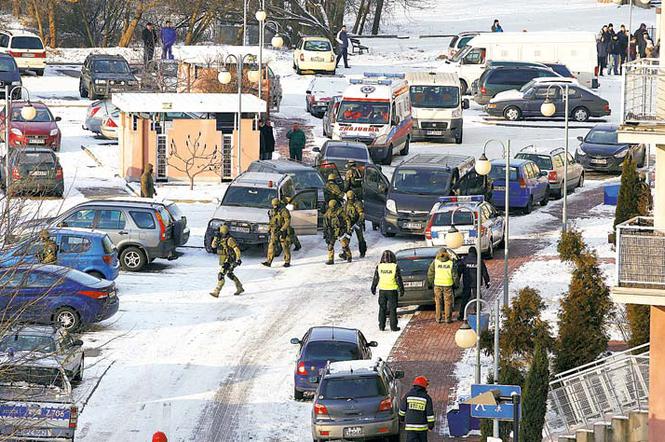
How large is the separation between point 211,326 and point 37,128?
17240 millimetres

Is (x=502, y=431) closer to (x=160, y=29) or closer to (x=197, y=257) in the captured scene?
(x=197, y=257)

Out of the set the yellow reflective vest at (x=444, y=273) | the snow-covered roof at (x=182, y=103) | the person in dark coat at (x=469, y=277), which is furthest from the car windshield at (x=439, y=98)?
the yellow reflective vest at (x=444, y=273)

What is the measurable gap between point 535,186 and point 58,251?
44.4 ft

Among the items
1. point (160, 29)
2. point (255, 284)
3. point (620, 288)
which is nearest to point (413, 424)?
point (620, 288)

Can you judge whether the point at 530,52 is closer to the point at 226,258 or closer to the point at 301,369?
the point at 226,258

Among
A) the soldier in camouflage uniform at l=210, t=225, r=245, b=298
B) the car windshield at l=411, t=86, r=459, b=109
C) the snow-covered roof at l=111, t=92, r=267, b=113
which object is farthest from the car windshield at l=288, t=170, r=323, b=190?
the car windshield at l=411, t=86, r=459, b=109

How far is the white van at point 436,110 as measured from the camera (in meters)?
49.2

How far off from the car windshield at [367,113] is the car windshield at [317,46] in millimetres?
14910

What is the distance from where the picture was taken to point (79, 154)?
46.7 m

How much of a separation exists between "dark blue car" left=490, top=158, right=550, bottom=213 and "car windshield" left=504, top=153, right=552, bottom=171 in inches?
49.2

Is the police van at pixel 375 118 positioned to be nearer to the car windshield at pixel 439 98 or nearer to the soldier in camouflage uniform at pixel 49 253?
the car windshield at pixel 439 98

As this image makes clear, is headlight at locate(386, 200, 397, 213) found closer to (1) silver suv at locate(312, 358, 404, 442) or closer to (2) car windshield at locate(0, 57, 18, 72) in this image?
(1) silver suv at locate(312, 358, 404, 442)

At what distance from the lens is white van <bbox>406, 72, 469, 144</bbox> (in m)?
49.2

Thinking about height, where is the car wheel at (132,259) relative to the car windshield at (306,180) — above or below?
below
